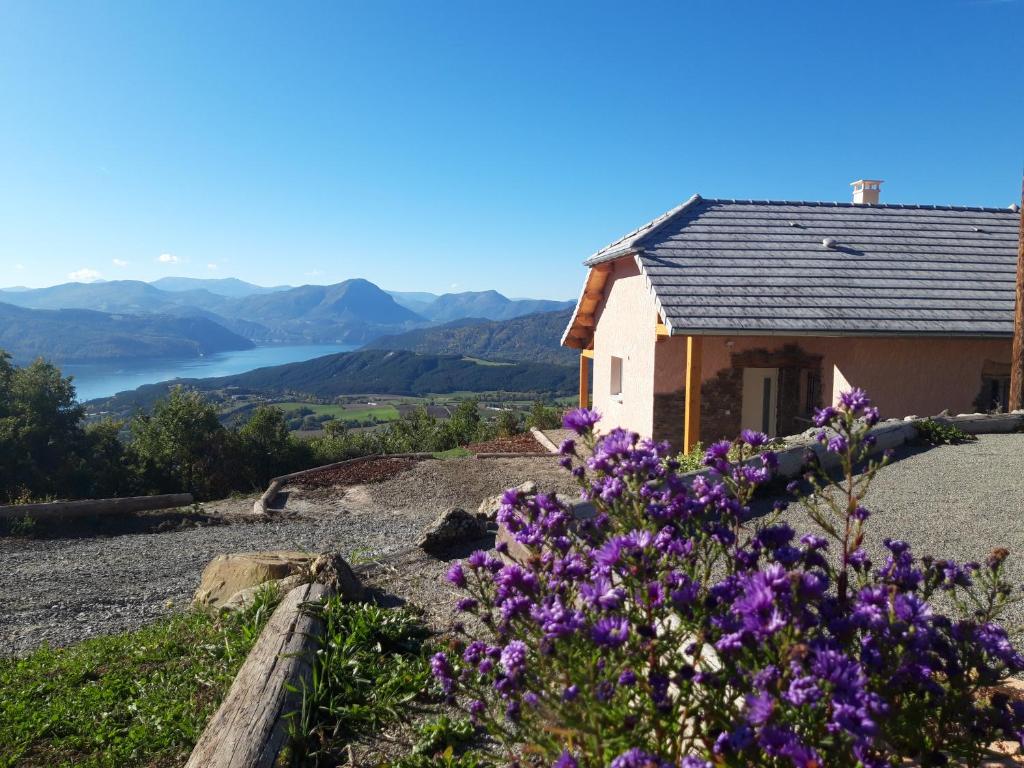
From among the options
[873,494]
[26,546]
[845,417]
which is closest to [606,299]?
[873,494]

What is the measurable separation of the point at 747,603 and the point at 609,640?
35cm

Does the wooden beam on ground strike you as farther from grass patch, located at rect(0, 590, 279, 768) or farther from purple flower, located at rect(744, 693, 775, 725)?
purple flower, located at rect(744, 693, 775, 725)

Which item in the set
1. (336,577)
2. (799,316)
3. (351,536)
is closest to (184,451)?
(351,536)

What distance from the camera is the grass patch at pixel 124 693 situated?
3.40 metres

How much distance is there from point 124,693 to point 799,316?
1021cm

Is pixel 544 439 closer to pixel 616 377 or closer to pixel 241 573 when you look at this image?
pixel 616 377

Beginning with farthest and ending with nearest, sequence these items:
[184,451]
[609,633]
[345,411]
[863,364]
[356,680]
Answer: [345,411] < [184,451] < [863,364] < [356,680] < [609,633]

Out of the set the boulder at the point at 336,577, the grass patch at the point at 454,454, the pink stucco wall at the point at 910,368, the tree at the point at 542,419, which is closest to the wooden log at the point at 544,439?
the tree at the point at 542,419

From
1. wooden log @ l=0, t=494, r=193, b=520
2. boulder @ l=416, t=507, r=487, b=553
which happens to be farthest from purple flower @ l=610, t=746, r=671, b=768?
wooden log @ l=0, t=494, r=193, b=520

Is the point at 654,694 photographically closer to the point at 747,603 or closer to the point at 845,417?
the point at 747,603

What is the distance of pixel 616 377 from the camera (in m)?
15.1

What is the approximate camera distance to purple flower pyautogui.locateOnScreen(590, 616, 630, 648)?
1.70 metres

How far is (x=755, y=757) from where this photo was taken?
1729mm

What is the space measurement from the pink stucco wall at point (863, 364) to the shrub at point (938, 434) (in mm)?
1910
